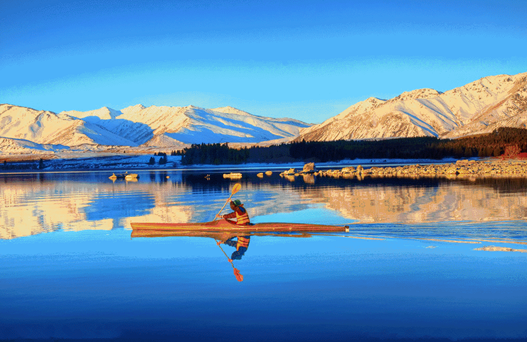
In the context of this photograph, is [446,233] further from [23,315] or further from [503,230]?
[23,315]

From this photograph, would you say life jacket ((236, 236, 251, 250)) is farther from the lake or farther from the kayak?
the kayak

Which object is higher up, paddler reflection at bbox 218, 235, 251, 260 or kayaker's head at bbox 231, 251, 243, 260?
paddler reflection at bbox 218, 235, 251, 260

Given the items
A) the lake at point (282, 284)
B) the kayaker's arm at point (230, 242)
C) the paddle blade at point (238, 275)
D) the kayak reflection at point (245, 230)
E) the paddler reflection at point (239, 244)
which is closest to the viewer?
the lake at point (282, 284)

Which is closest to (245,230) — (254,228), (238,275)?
(254,228)

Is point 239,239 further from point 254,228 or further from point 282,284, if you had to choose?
point 282,284

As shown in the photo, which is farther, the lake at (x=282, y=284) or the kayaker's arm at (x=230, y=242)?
the kayaker's arm at (x=230, y=242)

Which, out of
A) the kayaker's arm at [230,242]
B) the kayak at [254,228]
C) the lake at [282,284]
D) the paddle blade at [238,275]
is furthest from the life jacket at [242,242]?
the paddle blade at [238,275]

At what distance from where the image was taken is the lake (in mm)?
10961

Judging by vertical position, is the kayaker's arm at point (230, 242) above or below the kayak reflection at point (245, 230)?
below

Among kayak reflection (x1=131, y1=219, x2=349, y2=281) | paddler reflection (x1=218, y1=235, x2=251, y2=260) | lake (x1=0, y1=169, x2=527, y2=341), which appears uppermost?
kayak reflection (x1=131, y1=219, x2=349, y2=281)

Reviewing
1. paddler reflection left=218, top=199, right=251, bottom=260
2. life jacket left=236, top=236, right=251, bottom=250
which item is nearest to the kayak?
paddler reflection left=218, top=199, right=251, bottom=260

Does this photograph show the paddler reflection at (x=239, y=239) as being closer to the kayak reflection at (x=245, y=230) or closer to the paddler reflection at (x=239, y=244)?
the paddler reflection at (x=239, y=244)

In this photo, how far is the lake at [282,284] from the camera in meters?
11.0

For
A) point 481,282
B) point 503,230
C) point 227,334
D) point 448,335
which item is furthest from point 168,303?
point 503,230
